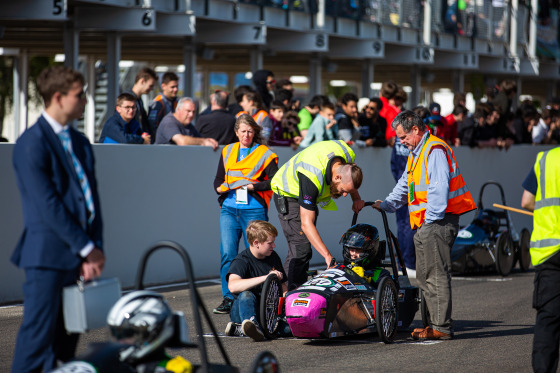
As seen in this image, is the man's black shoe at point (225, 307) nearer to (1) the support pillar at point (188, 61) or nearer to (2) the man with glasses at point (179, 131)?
(2) the man with glasses at point (179, 131)

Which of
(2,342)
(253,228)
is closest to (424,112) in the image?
(253,228)

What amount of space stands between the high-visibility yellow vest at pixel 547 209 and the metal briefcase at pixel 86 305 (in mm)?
2789

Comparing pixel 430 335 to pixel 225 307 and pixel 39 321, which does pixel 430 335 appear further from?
pixel 39 321

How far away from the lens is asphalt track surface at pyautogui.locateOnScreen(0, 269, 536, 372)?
710cm

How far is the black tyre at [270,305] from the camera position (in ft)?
25.8

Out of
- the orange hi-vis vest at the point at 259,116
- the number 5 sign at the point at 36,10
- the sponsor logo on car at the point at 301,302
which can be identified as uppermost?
the number 5 sign at the point at 36,10

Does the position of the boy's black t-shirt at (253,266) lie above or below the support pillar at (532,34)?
below

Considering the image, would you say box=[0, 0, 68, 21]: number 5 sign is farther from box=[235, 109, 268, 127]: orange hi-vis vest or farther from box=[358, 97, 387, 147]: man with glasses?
box=[358, 97, 387, 147]: man with glasses

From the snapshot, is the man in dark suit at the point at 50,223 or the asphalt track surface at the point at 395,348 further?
the asphalt track surface at the point at 395,348

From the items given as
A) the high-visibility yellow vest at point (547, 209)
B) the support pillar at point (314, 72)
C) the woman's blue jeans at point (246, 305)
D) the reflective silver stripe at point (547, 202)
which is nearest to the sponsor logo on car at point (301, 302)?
the woman's blue jeans at point (246, 305)

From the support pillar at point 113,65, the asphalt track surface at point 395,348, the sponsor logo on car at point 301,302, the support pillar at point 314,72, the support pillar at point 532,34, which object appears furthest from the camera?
the support pillar at point 532,34

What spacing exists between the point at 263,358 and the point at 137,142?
20.5ft

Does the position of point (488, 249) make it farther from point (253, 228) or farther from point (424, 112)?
point (253, 228)

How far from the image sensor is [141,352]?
4785 millimetres
